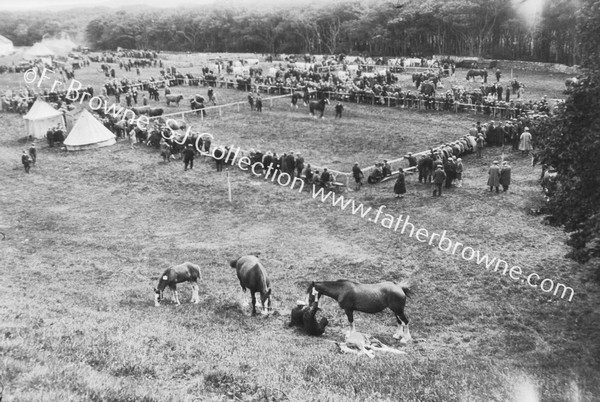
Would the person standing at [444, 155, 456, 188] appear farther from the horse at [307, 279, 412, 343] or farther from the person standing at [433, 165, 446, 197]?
the horse at [307, 279, 412, 343]

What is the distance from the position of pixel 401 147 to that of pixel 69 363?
73.9 ft

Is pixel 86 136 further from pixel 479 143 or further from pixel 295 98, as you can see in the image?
pixel 479 143

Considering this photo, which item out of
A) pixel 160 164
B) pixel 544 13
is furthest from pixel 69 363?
pixel 544 13

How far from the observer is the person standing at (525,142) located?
25438mm

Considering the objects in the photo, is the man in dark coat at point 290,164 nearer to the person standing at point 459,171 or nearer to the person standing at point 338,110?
the person standing at point 459,171

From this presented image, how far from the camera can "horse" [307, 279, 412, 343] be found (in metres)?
11.3

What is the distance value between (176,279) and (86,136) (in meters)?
20.5

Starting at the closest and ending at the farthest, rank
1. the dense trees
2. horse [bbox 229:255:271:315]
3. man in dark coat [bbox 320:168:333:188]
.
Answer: the dense trees
horse [bbox 229:255:271:315]
man in dark coat [bbox 320:168:333:188]

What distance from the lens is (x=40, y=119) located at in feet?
108

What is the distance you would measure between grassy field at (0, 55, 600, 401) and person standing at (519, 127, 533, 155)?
2.36ft

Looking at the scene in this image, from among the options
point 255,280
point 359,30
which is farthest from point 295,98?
point 359,30

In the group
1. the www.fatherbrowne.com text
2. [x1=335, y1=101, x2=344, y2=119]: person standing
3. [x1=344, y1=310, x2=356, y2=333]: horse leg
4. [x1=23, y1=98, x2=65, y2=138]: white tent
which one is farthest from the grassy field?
[x1=335, y1=101, x2=344, y2=119]: person standing

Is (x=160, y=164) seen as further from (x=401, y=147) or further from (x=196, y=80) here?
(x=196, y=80)

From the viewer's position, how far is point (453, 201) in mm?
20281
